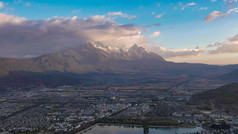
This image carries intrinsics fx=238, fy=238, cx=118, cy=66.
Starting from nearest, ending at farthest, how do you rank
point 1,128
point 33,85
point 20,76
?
point 1,128 → point 33,85 → point 20,76

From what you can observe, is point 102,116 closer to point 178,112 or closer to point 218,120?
point 178,112

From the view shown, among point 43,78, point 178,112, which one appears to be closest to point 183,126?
point 178,112

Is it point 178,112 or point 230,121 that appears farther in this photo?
point 178,112

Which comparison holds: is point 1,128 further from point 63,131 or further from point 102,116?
point 102,116

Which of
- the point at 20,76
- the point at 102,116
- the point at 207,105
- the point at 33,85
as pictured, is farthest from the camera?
the point at 20,76

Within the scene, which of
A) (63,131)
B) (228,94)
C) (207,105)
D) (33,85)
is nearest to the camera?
(63,131)

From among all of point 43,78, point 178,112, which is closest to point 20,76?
point 43,78
